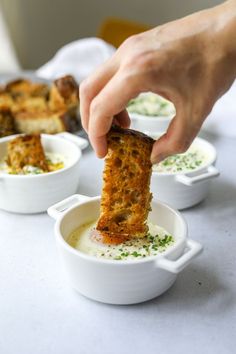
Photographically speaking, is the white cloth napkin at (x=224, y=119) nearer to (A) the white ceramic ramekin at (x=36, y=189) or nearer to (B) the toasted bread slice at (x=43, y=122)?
(B) the toasted bread slice at (x=43, y=122)

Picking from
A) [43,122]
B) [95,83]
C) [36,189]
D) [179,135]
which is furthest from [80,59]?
[179,135]

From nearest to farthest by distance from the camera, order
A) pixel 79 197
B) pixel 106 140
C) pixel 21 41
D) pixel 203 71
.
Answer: pixel 203 71 → pixel 106 140 → pixel 79 197 → pixel 21 41

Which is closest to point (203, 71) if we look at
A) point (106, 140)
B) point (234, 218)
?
point (106, 140)

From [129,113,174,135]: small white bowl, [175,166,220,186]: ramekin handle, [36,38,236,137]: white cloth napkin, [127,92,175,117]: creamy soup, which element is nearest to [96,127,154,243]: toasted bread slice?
[175,166,220,186]: ramekin handle

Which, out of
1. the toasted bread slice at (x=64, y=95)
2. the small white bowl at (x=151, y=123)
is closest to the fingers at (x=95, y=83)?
the small white bowl at (x=151, y=123)

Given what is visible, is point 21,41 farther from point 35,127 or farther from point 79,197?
point 79,197

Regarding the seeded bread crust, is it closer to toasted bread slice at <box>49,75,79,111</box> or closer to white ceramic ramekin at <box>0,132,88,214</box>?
toasted bread slice at <box>49,75,79,111</box>

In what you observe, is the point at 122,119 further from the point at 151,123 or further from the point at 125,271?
the point at 151,123
